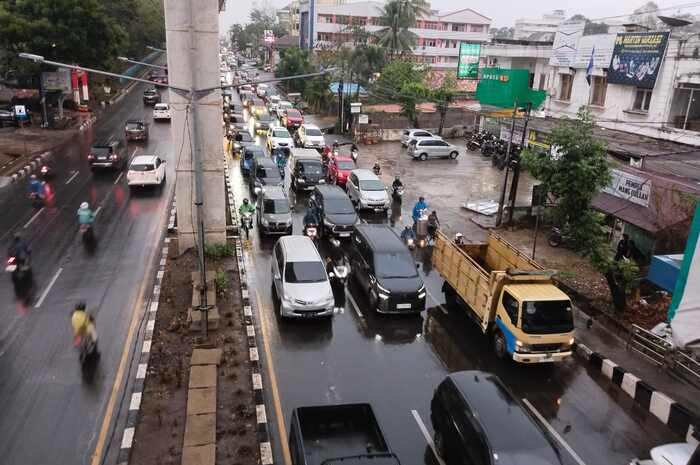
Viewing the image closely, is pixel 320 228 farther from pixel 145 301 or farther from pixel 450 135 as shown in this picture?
pixel 450 135

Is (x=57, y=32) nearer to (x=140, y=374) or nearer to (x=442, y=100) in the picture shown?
(x=442, y=100)

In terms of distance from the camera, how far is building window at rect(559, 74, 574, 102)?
1182 inches

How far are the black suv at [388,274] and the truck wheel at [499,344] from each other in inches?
93.1

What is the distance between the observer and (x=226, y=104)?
53844 mm

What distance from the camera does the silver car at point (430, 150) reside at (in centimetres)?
3694

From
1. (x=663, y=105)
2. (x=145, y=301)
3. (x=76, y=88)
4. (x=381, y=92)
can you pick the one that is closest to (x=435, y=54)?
(x=381, y=92)

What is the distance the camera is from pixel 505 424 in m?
8.51

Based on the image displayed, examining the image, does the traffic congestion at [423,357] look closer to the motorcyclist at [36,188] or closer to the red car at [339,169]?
the red car at [339,169]

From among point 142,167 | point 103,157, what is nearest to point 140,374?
point 142,167

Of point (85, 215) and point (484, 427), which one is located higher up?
point (484, 427)

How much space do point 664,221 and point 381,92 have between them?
41.5 meters

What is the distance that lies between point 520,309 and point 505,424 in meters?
4.03

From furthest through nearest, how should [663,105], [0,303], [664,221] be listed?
[663,105] < [664,221] < [0,303]

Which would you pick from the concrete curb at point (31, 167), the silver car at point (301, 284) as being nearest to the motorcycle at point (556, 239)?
the silver car at point (301, 284)
